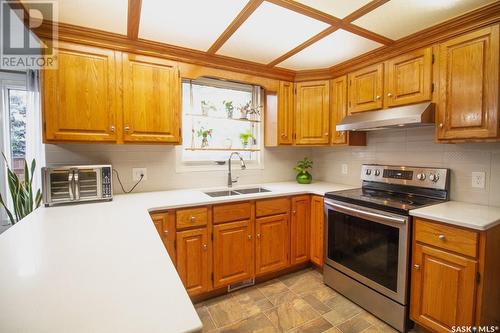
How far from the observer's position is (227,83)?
2709 mm

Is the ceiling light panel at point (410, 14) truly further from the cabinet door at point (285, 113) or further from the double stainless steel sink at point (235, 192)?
the double stainless steel sink at point (235, 192)

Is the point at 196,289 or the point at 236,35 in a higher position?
the point at 236,35

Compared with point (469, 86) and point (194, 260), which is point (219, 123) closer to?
point (194, 260)

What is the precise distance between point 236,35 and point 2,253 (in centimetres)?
188

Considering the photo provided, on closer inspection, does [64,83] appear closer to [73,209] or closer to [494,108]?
[73,209]

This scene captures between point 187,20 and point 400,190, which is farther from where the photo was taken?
point 400,190

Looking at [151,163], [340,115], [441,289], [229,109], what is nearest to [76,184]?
[151,163]

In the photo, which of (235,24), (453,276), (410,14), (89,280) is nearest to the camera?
(89,280)

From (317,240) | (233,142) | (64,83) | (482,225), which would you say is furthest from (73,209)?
(482,225)

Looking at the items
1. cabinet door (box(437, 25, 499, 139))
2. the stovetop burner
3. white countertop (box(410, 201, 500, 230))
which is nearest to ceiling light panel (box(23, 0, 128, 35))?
the stovetop burner

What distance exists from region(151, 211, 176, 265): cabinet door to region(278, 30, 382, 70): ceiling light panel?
185 centimetres

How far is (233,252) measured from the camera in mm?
2107

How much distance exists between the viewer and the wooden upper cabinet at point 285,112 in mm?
2705

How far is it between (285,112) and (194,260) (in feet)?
5.97
